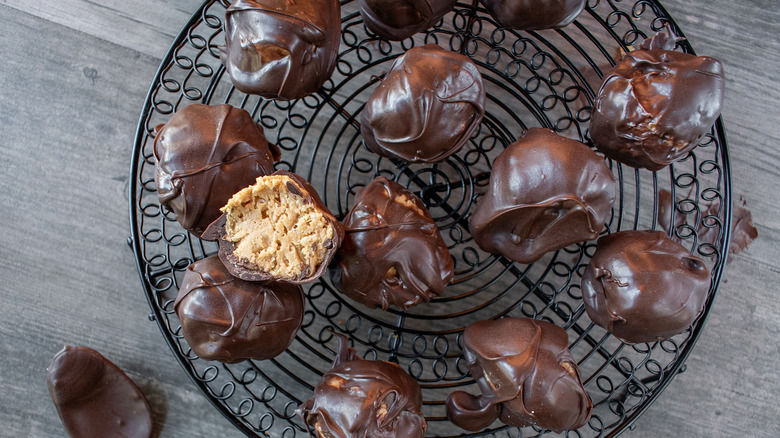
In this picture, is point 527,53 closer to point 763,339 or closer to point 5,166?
point 763,339

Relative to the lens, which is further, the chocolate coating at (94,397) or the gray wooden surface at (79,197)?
the gray wooden surface at (79,197)

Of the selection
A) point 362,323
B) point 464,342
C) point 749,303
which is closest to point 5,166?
point 362,323

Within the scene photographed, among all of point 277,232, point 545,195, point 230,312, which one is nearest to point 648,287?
point 545,195

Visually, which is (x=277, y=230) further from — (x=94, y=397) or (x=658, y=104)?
(x=658, y=104)

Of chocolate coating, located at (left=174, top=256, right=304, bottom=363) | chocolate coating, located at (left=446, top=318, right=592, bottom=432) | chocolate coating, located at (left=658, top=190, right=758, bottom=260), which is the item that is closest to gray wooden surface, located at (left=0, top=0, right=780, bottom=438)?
chocolate coating, located at (left=658, top=190, right=758, bottom=260)

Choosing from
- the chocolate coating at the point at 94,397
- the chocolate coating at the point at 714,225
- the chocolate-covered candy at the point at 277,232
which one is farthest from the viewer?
the chocolate coating at the point at 714,225

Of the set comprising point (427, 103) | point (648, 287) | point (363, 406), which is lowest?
point (363, 406)

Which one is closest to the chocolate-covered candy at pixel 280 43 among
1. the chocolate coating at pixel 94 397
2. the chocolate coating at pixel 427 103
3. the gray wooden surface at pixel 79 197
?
the chocolate coating at pixel 427 103

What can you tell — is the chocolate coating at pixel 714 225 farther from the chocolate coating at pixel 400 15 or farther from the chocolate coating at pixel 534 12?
the chocolate coating at pixel 400 15
